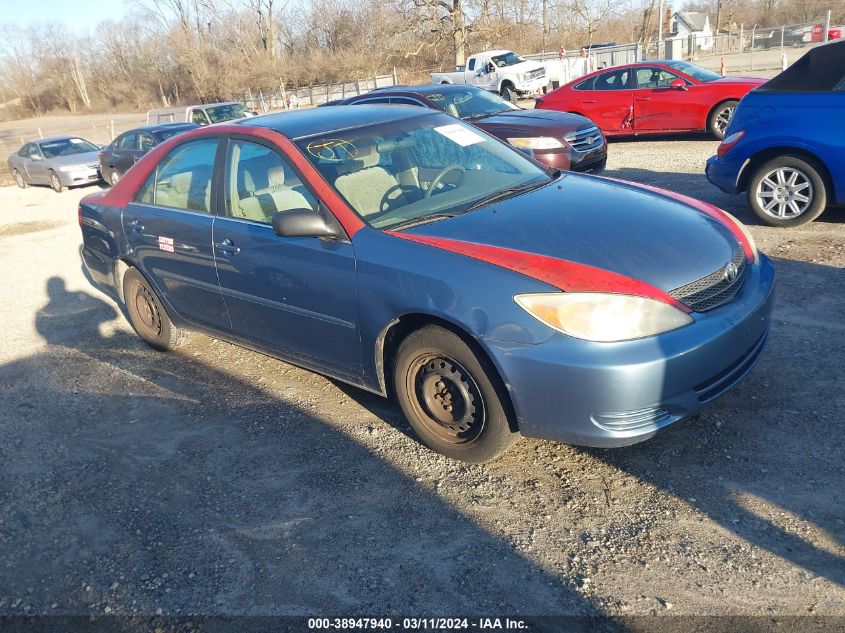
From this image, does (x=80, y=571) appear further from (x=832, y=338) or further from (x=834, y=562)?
(x=832, y=338)

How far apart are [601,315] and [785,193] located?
180 inches

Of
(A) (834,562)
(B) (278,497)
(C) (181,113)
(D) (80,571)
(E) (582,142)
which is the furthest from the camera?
(C) (181,113)

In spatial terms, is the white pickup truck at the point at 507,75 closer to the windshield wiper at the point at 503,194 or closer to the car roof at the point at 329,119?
the car roof at the point at 329,119

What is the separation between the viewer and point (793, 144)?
6.32 m

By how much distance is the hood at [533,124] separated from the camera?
9323 mm

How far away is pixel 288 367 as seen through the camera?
5.03m

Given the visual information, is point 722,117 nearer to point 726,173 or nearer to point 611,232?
point 726,173

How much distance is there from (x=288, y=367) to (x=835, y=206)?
569 cm

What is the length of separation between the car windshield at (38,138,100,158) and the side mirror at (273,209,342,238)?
17236 mm

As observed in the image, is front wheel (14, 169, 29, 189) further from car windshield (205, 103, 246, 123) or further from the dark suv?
the dark suv

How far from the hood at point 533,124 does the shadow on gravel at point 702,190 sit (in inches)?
41.8

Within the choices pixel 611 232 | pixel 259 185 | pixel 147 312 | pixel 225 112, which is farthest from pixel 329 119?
pixel 225 112

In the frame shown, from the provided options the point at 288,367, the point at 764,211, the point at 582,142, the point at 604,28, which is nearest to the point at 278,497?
the point at 288,367

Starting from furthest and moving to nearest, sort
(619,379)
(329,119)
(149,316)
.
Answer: (149,316) → (329,119) → (619,379)
